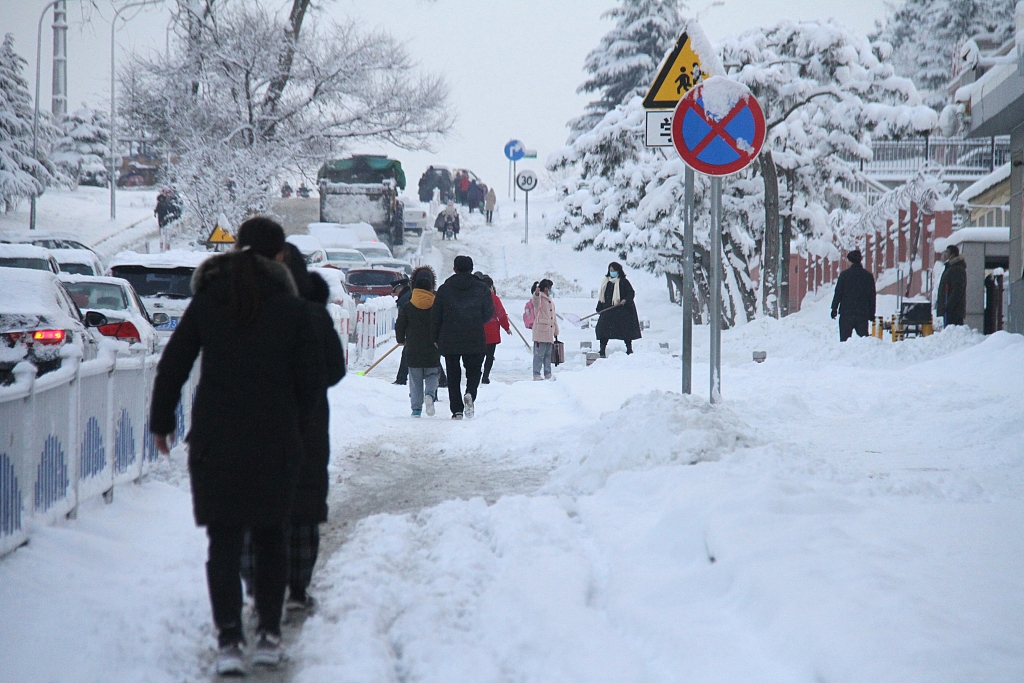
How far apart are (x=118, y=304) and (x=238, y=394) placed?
31.4ft

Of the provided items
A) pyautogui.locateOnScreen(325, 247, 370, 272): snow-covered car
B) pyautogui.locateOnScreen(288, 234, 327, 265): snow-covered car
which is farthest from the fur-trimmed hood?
pyautogui.locateOnScreen(325, 247, 370, 272): snow-covered car

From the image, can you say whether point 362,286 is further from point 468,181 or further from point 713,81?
point 468,181

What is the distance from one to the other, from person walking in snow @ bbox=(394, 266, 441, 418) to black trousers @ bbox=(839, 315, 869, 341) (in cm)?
851

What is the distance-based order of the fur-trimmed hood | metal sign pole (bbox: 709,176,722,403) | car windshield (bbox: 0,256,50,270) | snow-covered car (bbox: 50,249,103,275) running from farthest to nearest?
snow-covered car (bbox: 50,249,103,275)
car windshield (bbox: 0,256,50,270)
metal sign pole (bbox: 709,176,722,403)
the fur-trimmed hood

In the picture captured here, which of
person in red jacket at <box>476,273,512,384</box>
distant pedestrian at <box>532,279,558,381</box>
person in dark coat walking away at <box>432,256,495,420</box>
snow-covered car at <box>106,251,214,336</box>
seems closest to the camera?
person in dark coat walking away at <box>432,256,495,420</box>

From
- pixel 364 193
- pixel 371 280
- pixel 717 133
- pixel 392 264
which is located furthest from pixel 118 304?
pixel 364 193

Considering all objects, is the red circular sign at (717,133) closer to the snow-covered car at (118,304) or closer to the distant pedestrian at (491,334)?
the distant pedestrian at (491,334)

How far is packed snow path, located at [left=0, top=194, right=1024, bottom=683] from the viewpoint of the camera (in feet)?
12.0

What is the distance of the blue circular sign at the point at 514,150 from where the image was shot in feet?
220

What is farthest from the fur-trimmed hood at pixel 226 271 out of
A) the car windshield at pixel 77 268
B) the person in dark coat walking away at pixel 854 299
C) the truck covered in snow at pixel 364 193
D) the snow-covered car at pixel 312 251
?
the truck covered in snow at pixel 364 193

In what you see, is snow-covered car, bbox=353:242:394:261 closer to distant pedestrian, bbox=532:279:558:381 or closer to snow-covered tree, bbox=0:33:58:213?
snow-covered tree, bbox=0:33:58:213

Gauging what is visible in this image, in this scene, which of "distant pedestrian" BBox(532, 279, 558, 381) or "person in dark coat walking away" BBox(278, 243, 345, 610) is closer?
"person in dark coat walking away" BBox(278, 243, 345, 610)

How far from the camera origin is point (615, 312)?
17.7m

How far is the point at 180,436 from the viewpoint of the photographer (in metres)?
7.93
